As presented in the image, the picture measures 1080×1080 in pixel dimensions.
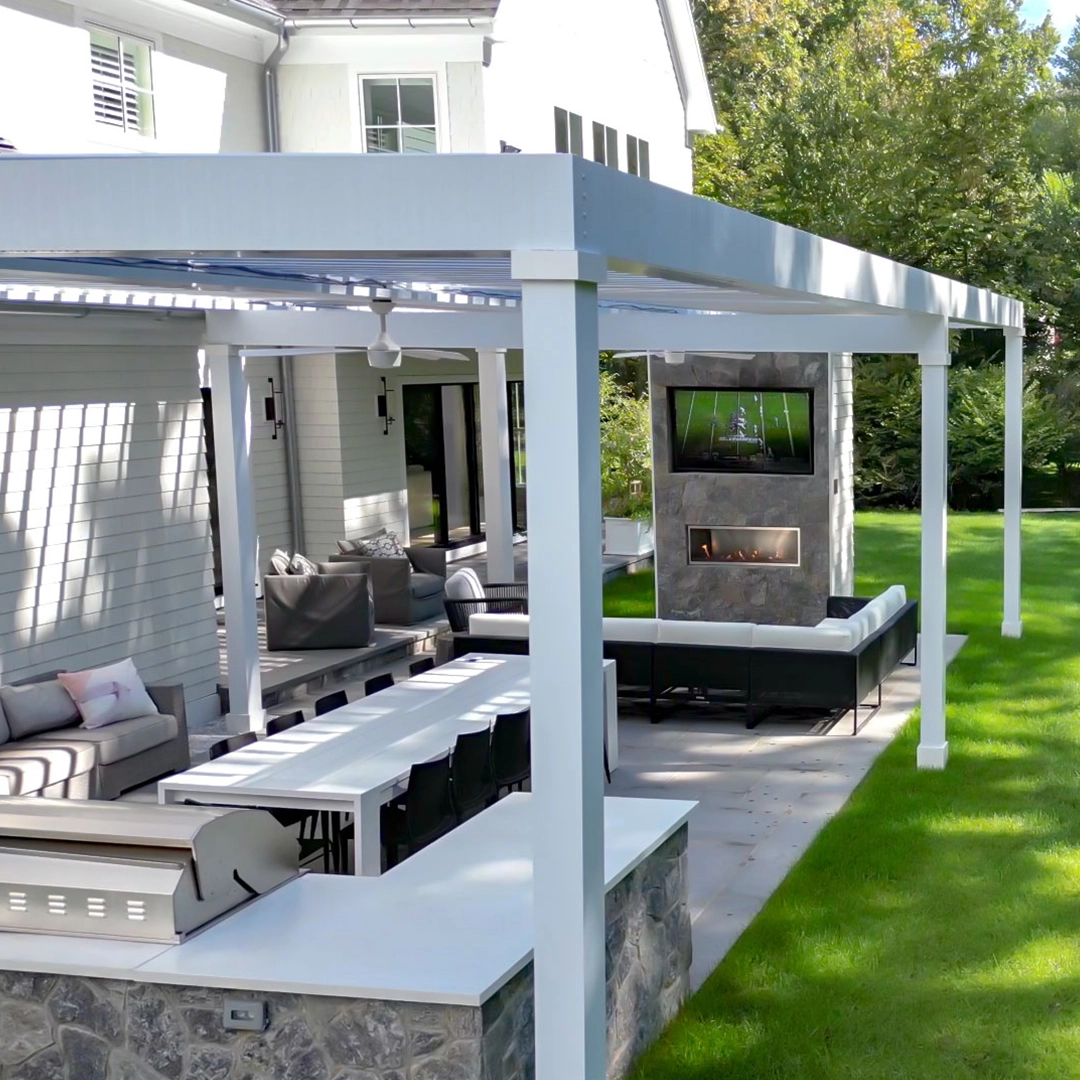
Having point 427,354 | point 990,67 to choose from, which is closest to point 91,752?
point 427,354

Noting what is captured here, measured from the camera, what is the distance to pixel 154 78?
1352cm

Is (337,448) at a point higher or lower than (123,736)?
higher

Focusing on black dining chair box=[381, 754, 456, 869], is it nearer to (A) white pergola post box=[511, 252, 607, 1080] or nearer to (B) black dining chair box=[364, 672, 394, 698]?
(B) black dining chair box=[364, 672, 394, 698]

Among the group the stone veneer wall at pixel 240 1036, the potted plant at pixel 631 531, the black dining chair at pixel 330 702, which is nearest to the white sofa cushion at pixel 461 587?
the black dining chair at pixel 330 702

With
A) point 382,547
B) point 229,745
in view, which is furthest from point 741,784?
point 382,547

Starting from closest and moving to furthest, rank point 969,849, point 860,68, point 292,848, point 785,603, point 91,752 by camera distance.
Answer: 1. point 292,848
2. point 969,849
3. point 91,752
4. point 785,603
5. point 860,68

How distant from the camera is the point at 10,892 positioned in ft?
15.6

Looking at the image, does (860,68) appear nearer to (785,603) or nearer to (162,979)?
(785,603)

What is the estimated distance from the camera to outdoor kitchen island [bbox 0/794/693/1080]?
4.42 metres

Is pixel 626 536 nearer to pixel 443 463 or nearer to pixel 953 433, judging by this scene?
pixel 443 463

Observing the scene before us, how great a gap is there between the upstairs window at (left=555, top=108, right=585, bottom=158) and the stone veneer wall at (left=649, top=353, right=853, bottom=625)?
381 cm

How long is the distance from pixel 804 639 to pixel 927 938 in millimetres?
4093

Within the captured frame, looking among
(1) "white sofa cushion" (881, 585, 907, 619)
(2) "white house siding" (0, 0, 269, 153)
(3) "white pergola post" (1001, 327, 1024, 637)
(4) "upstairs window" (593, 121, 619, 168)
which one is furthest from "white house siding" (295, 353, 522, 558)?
(3) "white pergola post" (1001, 327, 1024, 637)

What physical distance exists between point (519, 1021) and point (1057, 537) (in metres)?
20.3
